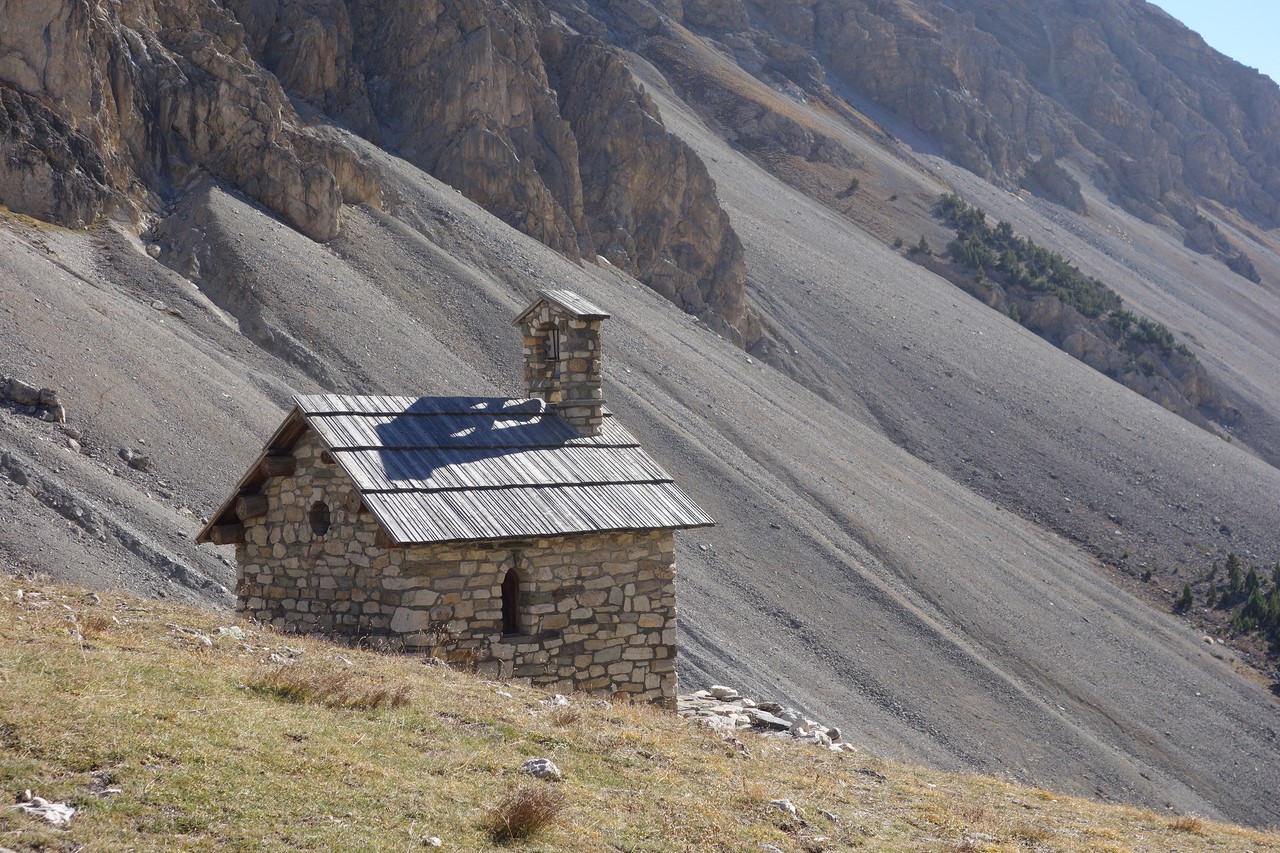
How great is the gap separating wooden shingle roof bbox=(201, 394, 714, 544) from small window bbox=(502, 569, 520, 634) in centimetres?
88

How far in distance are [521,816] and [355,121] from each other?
54.2 metres

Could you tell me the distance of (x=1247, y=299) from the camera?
106 m

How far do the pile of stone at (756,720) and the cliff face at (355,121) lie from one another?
31247mm

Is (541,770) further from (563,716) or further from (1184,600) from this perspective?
(1184,600)

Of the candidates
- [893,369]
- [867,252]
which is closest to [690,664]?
[893,369]

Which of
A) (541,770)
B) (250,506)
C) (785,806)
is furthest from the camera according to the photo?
(250,506)

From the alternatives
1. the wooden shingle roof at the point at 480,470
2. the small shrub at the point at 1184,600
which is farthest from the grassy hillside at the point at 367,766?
the small shrub at the point at 1184,600

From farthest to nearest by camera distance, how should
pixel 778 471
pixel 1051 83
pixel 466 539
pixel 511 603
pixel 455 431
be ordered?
pixel 1051 83, pixel 778 471, pixel 455 431, pixel 511 603, pixel 466 539

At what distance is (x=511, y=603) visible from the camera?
51.0 ft

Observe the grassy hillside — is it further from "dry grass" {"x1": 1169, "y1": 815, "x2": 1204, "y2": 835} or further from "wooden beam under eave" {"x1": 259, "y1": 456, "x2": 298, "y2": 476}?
"wooden beam under eave" {"x1": 259, "y1": 456, "x2": 298, "y2": 476}

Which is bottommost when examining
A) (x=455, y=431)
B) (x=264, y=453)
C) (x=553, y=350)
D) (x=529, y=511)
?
(x=264, y=453)

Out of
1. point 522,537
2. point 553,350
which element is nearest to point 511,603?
point 522,537

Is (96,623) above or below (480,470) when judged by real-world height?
below

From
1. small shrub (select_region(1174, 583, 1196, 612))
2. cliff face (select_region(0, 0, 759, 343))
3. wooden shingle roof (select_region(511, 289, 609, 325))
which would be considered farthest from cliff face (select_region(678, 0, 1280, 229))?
wooden shingle roof (select_region(511, 289, 609, 325))
